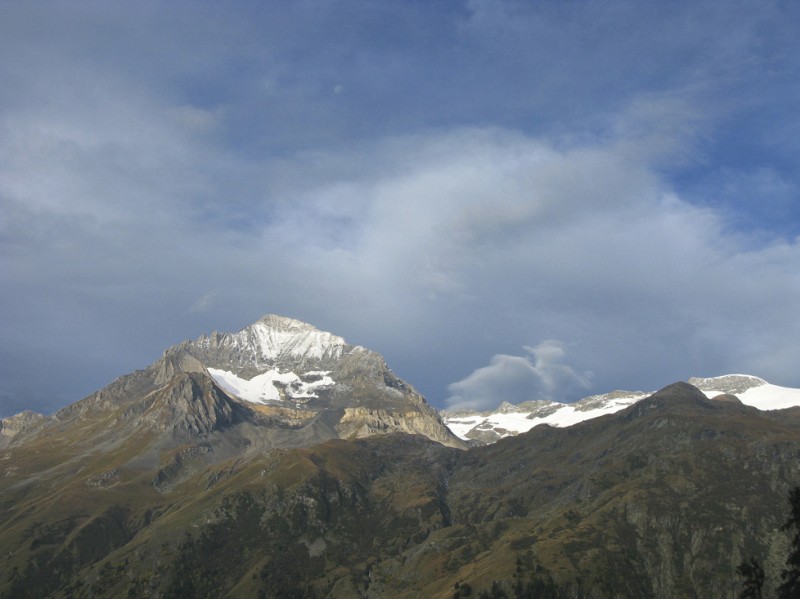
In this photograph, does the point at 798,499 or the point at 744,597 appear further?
the point at 744,597

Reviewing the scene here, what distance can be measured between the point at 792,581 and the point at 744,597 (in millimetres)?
14252

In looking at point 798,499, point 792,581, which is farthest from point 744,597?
point 798,499

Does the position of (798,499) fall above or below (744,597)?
above

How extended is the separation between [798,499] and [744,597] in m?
23.9

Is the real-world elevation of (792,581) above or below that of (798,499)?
below

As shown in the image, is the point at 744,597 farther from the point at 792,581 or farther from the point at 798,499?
the point at 798,499

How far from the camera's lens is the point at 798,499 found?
132625 mm

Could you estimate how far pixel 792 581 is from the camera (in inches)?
5192

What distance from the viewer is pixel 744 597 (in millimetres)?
143875

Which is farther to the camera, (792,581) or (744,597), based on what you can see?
(744,597)
